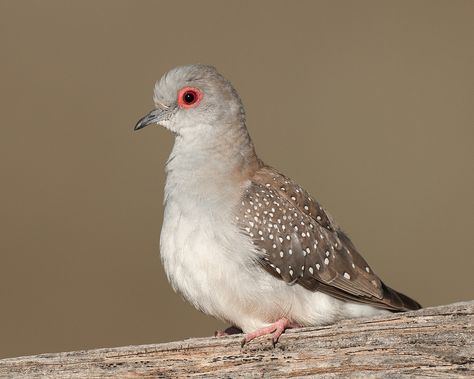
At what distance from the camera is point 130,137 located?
48.9 ft

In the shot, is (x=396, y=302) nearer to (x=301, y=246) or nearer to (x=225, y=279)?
(x=301, y=246)

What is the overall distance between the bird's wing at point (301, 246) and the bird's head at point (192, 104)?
21.6 inches

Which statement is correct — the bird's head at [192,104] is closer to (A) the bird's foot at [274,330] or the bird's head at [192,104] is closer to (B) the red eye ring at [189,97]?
(B) the red eye ring at [189,97]

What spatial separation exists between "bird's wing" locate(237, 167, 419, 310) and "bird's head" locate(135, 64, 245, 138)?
0.55 m

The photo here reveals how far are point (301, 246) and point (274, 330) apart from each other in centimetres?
105

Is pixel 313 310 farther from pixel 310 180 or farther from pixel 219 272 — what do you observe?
pixel 310 180

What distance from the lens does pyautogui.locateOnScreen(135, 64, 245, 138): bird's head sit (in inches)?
284

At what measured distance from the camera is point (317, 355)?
5148 mm

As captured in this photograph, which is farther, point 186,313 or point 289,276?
point 186,313

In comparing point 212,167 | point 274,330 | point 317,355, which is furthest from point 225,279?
point 317,355

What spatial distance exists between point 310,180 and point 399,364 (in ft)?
29.4

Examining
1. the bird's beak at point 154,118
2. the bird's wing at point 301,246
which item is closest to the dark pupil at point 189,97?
the bird's beak at point 154,118

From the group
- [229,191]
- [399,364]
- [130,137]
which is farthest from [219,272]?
[130,137]

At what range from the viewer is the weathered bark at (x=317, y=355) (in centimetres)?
497
